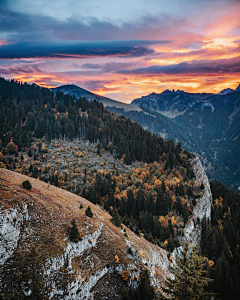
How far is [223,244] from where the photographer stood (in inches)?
3401

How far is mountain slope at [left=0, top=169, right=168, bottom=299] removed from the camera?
2814cm

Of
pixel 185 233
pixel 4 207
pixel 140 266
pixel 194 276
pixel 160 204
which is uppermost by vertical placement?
pixel 4 207

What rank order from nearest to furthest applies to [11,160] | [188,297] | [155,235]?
[188,297]
[155,235]
[11,160]

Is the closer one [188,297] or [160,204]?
[188,297]

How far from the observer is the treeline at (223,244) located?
69250 millimetres

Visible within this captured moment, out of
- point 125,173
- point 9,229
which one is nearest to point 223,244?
point 125,173

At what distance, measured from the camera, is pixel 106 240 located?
43625 millimetres

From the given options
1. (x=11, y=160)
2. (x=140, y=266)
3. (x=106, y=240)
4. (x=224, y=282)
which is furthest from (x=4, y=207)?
(x=11, y=160)

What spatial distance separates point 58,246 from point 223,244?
84892 mm

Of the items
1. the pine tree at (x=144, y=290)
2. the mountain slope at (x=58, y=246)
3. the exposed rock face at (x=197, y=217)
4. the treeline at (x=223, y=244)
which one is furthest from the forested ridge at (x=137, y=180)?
the pine tree at (x=144, y=290)

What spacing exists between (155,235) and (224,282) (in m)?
30.0

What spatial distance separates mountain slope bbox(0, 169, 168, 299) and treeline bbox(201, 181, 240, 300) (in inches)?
1442

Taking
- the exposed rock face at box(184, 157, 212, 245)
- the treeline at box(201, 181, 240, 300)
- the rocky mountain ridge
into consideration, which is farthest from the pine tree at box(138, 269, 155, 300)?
the exposed rock face at box(184, 157, 212, 245)

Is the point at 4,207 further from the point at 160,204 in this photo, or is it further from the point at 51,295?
the point at 160,204
